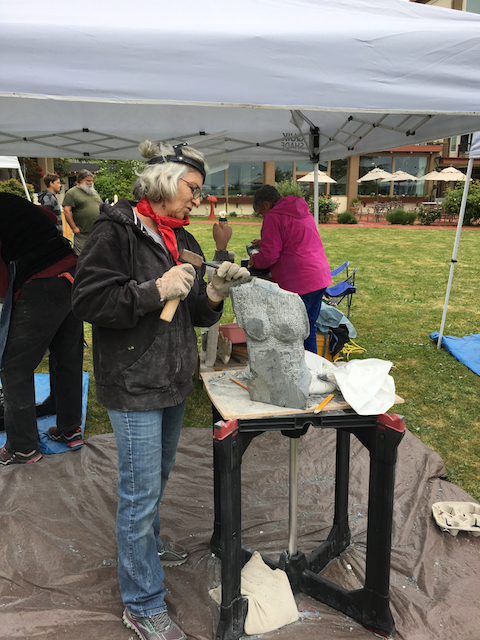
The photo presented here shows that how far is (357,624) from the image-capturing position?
1872 millimetres

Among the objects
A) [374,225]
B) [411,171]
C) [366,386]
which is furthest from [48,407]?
[411,171]

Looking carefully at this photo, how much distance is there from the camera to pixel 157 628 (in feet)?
5.74

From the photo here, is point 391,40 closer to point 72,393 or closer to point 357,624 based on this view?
point 357,624

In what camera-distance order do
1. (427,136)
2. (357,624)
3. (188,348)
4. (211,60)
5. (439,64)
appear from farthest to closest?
1. (427,136)
2. (439,64)
3. (211,60)
4. (357,624)
5. (188,348)

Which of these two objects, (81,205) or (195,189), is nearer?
(195,189)

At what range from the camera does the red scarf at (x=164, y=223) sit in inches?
64.7

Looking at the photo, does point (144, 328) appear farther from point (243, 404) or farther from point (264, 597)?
point (264, 597)

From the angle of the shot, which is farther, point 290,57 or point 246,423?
point 290,57

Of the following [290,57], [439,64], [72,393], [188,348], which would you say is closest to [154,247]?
[188,348]

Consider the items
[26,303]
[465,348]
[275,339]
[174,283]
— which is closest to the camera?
[174,283]

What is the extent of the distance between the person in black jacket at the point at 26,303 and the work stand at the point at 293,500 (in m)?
1.59

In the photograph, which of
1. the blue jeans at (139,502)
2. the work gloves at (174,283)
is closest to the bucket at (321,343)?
the blue jeans at (139,502)

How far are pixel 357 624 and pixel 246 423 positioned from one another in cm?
97

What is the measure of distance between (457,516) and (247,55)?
2.39 metres
